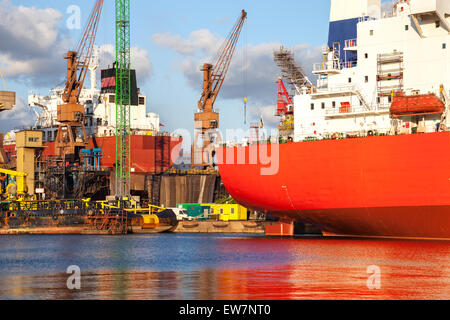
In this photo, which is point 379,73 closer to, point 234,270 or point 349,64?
point 349,64

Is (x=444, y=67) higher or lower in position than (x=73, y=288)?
higher

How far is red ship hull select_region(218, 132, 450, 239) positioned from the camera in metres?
32.2

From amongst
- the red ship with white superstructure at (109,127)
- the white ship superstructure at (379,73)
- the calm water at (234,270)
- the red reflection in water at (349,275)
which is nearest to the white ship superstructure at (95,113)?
the red ship with white superstructure at (109,127)

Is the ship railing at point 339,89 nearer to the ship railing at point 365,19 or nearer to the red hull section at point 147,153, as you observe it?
the ship railing at point 365,19

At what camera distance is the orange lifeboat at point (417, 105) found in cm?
3350

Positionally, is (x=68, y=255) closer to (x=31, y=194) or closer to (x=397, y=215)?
(x=397, y=215)

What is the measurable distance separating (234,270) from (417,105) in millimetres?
14645

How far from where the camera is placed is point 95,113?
74.8m

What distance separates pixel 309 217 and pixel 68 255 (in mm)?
13072

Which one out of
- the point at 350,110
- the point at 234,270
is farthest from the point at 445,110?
the point at 234,270

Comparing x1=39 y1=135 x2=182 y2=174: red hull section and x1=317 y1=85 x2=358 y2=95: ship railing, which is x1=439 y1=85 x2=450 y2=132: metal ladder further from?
x1=39 y1=135 x2=182 y2=174: red hull section

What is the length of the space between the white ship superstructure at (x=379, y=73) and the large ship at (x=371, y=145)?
5cm
